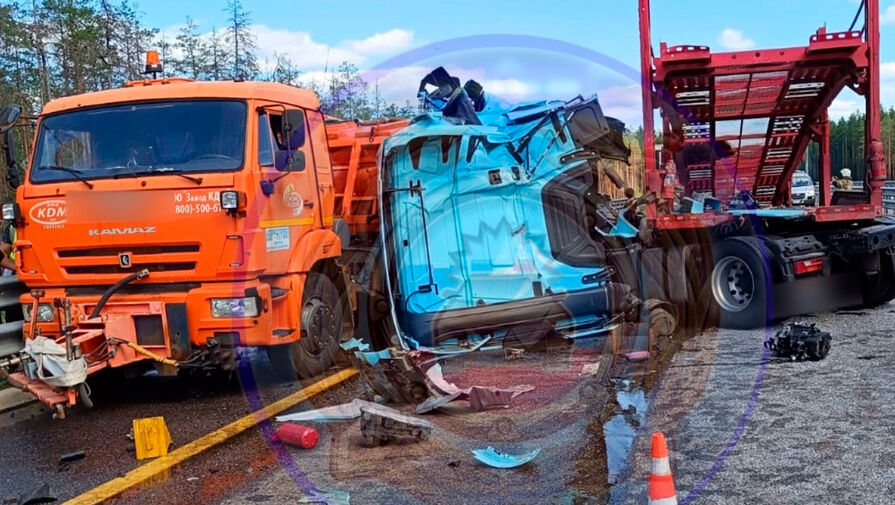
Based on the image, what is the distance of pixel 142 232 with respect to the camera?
243 inches

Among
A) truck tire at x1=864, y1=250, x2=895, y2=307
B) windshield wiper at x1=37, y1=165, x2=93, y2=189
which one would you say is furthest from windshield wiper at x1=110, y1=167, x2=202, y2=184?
truck tire at x1=864, y1=250, x2=895, y2=307

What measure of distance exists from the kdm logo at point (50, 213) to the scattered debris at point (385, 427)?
3011 millimetres

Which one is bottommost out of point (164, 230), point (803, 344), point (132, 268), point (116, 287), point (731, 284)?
point (803, 344)

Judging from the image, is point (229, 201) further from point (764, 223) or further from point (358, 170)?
point (764, 223)

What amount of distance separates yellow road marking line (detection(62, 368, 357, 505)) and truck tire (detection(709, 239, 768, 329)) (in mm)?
4091

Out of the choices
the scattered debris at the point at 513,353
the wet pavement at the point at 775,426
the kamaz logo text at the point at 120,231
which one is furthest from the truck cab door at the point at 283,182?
the wet pavement at the point at 775,426

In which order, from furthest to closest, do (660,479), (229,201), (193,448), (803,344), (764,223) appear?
(764,223)
(803,344)
(229,201)
(193,448)
(660,479)

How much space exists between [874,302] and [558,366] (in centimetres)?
436

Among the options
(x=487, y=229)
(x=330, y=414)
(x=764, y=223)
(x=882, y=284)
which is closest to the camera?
(x=330, y=414)

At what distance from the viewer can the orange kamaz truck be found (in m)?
6.11

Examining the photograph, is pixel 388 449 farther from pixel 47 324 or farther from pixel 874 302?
pixel 874 302

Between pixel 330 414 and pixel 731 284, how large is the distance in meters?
4.90

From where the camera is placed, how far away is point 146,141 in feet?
21.0

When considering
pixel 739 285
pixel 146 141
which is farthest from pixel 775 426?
pixel 146 141
